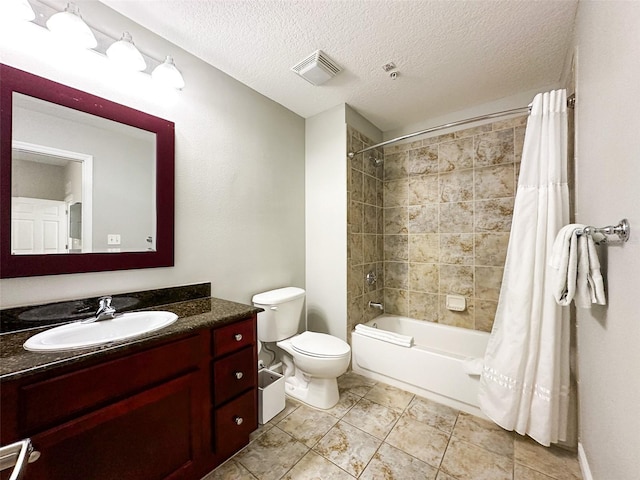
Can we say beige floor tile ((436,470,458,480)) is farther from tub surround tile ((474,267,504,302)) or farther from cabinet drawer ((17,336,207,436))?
tub surround tile ((474,267,504,302))

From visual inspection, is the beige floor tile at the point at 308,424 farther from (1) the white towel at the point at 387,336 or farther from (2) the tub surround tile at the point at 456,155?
(2) the tub surround tile at the point at 456,155

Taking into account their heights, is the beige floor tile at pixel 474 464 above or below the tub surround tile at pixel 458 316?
below

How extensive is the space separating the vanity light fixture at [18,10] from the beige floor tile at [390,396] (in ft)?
9.26

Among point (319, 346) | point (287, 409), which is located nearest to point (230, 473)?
point (287, 409)

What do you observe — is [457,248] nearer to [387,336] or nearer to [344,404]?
[387,336]

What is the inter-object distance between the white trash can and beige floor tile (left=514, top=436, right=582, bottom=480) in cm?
140

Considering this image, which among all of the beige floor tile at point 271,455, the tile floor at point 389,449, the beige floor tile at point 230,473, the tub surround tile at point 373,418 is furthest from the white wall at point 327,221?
the beige floor tile at point 230,473

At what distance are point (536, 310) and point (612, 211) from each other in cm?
73

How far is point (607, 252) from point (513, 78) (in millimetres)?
1601

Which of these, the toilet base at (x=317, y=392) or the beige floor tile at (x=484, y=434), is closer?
the beige floor tile at (x=484, y=434)

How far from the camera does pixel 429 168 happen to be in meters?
2.56

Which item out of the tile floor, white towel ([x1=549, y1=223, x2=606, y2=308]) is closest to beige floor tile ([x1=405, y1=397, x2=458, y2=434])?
the tile floor

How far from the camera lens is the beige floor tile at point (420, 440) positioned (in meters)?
1.41

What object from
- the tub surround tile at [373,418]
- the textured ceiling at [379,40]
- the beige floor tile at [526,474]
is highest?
the textured ceiling at [379,40]
